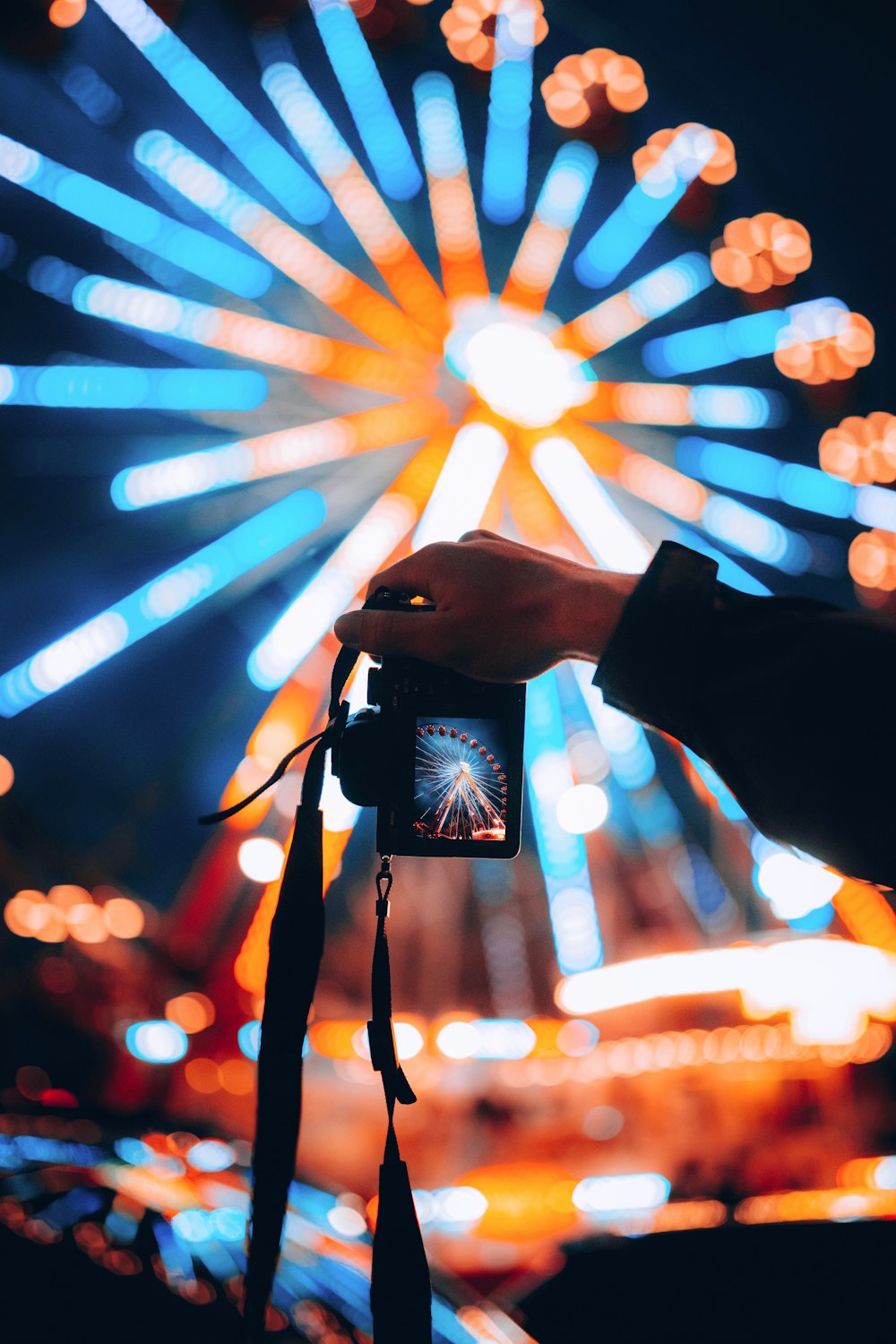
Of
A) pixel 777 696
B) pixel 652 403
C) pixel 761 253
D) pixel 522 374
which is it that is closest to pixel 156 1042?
pixel 777 696

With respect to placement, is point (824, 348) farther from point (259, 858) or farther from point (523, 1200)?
point (523, 1200)

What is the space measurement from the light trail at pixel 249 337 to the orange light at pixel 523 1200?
8.42 feet

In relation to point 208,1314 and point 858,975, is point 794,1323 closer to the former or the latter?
point 208,1314

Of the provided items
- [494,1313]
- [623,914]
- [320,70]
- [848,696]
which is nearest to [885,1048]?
[623,914]

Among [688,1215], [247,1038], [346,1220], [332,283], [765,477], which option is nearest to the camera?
[346,1220]

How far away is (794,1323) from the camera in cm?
90

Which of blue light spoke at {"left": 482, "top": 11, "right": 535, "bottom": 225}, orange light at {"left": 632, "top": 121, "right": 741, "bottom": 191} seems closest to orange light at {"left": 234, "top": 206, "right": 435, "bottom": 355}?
blue light spoke at {"left": 482, "top": 11, "right": 535, "bottom": 225}

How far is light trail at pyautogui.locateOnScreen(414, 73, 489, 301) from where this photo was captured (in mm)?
2791

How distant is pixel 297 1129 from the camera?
0.61m

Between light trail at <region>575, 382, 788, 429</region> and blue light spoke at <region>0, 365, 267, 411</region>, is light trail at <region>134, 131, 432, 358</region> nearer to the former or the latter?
blue light spoke at <region>0, 365, 267, 411</region>

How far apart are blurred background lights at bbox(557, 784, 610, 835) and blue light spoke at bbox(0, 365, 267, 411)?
1875 mm

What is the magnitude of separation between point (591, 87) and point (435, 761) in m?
2.84

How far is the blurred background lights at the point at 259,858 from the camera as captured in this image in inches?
109

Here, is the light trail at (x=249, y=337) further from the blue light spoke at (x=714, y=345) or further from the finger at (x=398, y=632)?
the finger at (x=398, y=632)
